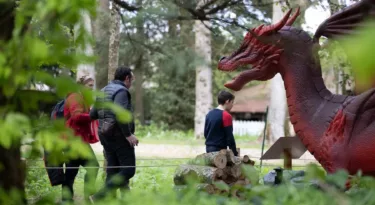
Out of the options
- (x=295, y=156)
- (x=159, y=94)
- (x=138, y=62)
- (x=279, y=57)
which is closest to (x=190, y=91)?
(x=159, y=94)

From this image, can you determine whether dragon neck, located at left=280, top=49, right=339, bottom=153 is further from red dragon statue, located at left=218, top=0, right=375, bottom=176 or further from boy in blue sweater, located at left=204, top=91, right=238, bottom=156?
boy in blue sweater, located at left=204, top=91, right=238, bottom=156

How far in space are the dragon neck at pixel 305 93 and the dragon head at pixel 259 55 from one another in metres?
0.13

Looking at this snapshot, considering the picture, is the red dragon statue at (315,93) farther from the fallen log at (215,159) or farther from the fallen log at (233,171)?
the fallen log at (233,171)

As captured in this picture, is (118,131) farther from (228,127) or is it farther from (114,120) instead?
(228,127)

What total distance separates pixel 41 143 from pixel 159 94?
107 ft

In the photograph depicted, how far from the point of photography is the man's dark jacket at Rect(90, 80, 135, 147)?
652 cm

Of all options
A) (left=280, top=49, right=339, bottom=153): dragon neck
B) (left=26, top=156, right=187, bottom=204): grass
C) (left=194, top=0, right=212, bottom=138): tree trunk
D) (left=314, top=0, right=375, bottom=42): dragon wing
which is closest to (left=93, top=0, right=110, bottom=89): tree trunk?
(left=26, top=156, right=187, bottom=204): grass

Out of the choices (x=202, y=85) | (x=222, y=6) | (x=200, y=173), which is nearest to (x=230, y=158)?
(x=200, y=173)

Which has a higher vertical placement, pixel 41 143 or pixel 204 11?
pixel 204 11

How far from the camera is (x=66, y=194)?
2.14 metres

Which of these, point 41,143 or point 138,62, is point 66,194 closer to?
point 41,143

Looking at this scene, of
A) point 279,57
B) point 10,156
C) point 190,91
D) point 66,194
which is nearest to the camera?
point 10,156

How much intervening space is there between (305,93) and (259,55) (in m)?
0.62

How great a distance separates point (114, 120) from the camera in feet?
21.5
